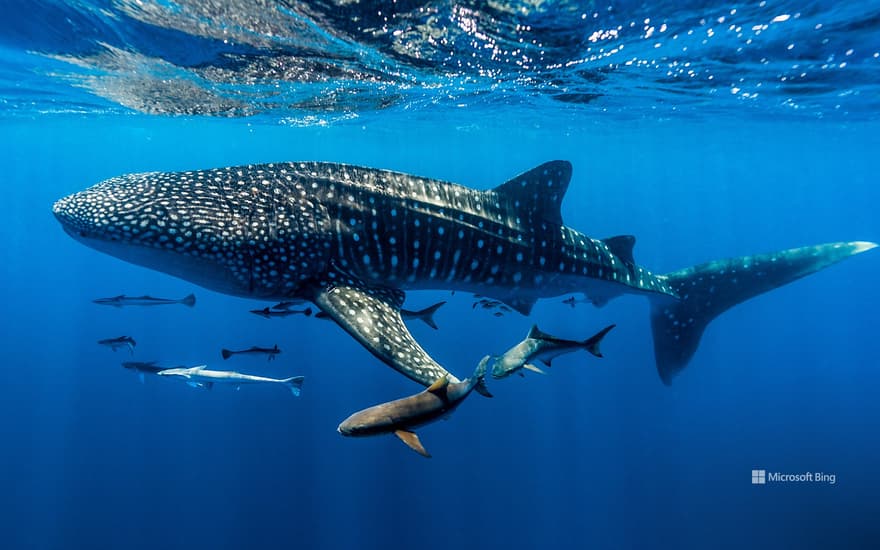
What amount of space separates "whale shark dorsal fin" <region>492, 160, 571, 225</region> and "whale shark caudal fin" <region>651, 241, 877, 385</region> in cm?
266

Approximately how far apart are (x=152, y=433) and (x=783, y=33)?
32.0 meters

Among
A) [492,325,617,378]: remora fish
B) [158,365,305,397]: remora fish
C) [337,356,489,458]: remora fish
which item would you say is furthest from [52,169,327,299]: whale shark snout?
[337,356,489,458]: remora fish

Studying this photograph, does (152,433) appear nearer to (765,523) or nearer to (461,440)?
(461,440)

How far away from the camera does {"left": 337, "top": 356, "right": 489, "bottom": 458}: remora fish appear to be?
2961 millimetres

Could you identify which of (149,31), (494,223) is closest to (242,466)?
(149,31)

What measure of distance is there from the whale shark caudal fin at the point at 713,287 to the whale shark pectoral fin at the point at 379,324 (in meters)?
4.78

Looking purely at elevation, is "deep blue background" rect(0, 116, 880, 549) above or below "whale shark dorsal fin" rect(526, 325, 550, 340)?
below

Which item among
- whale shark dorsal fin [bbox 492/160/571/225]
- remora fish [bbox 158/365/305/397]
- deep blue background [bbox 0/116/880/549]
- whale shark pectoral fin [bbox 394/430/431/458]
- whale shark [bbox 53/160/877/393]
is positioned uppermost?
whale shark dorsal fin [bbox 492/160/571/225]

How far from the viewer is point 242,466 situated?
23359 mm

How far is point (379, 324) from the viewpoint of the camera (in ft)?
14.8

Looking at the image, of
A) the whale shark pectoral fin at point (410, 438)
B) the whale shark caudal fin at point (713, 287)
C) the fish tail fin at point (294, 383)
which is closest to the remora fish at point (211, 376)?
the fish tail fin at point (294, 383)

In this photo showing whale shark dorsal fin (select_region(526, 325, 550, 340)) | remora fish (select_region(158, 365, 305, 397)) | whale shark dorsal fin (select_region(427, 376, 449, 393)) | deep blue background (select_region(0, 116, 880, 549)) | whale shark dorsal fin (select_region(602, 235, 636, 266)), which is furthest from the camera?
deep blue background (select_region(0, 116, 880, 549))

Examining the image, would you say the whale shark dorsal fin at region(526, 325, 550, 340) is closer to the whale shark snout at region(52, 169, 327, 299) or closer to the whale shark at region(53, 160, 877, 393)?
the whale shark at region(53, 160, 877, 393)

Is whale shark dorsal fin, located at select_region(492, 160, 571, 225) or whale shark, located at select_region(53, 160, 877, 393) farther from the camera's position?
whale shark dorsal fin, located at select_region(492, 160, 571, 225)
